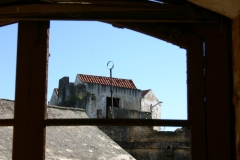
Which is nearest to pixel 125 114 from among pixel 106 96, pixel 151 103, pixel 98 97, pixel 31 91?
pixel 98 97

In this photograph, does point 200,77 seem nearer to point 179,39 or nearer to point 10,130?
point 179,39

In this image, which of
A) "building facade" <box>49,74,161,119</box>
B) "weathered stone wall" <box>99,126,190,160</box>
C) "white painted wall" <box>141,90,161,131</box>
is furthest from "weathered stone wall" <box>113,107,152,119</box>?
"white painted wall" <box>141,90,161,131</box>

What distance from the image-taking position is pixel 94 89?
87.7 ft

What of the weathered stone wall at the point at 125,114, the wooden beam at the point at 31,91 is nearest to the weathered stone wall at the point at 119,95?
the weathered stone wall at the point at 125,114

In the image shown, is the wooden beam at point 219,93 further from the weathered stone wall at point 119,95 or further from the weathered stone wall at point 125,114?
the weathered stone wall at point 119,95

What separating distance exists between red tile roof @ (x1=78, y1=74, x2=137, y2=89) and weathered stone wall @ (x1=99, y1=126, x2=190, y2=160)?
313 cm

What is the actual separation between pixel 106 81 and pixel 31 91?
82.1ft

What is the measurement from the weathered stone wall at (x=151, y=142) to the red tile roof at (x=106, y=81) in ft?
10.3

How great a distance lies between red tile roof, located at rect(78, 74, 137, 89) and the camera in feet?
89.2

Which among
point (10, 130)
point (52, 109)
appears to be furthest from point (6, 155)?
point (52, 109)

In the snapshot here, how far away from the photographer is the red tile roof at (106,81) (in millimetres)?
27181

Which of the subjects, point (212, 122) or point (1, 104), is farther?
point (1, 104)

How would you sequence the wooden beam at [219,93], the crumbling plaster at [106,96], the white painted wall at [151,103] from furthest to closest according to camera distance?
1. the white painted wall at [151,103]
2. the crumbling plaster at [106,96]
3. the wooden beam at [219,93]

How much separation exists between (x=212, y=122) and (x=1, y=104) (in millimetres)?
9317
